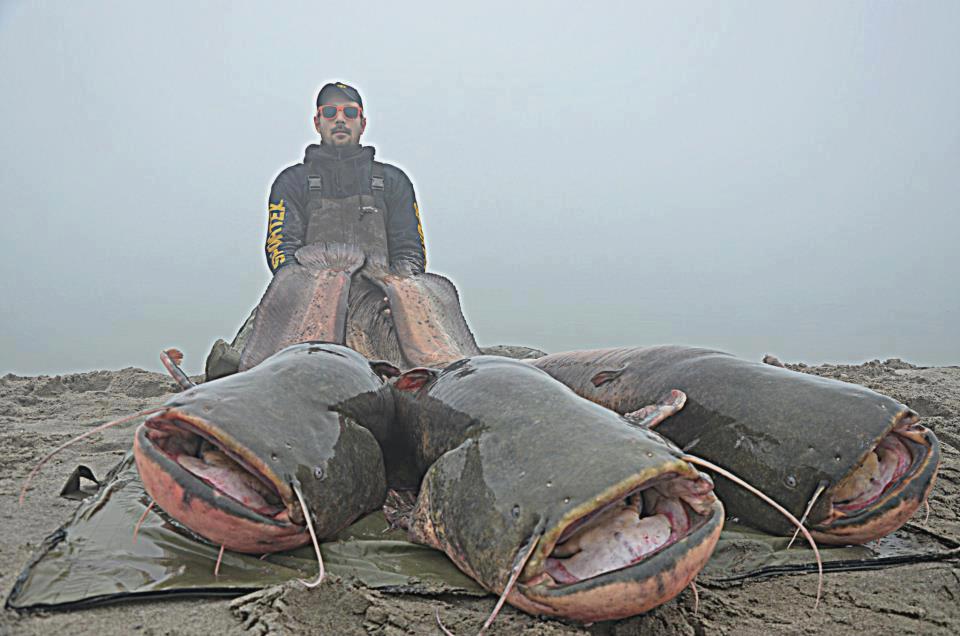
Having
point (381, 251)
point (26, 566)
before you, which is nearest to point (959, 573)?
point (26, 566)

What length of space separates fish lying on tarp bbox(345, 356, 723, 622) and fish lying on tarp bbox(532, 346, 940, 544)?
59 centimetres

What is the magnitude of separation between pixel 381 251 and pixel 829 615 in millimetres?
3848

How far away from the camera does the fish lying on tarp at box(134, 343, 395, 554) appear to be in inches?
57.3

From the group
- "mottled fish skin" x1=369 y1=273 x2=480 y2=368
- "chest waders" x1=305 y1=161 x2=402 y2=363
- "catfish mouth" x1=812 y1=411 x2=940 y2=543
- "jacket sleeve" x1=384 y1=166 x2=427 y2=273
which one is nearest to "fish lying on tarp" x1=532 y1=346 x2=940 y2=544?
"catfish mouth" x1=812 y1=411 x2=940 y2=543

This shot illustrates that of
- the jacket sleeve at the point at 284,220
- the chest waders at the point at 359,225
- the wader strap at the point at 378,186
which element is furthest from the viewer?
the wader strap at the point at 378,186

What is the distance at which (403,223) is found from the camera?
518cm

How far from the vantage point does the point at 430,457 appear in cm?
193

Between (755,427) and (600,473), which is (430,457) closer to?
(600,473)

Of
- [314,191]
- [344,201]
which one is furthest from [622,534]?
[314,191]

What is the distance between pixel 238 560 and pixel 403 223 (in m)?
3.87

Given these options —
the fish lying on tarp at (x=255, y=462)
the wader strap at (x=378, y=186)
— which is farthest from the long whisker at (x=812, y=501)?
the wader strap at (x=378, y=186)

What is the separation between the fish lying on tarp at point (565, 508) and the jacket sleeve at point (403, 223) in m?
3.35

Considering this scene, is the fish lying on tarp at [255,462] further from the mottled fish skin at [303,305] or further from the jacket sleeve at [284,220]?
the jacket sleeve at [284,220]

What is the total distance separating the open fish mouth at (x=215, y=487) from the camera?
1438 mm
